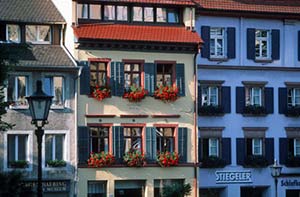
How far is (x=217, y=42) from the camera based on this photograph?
47250 millimetres

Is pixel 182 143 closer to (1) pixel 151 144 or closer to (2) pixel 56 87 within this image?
(1) pixel 151 144

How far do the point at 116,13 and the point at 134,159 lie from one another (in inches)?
278

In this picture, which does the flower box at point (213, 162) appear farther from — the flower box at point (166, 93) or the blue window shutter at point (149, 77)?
the blue window shutter at point (149, 77)

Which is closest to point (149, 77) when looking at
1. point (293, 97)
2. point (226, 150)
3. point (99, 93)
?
point (99, 93)

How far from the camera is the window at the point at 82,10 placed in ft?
140

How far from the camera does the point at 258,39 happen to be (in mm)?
48062

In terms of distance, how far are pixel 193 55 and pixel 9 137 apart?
988cm

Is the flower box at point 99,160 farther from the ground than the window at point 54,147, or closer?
closer

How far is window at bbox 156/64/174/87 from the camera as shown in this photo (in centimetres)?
4394

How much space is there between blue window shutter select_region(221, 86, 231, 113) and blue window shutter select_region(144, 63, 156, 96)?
5069 millimetres

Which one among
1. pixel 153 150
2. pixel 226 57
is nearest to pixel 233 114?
pixel 226 57

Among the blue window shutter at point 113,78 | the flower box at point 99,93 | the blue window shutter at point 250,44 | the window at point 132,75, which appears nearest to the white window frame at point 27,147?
the flower box at point 99,93

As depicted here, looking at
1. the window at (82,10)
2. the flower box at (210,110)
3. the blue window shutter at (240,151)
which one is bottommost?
the blue window shutter at (240,151)

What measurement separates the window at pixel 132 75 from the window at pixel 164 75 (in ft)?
3.11
